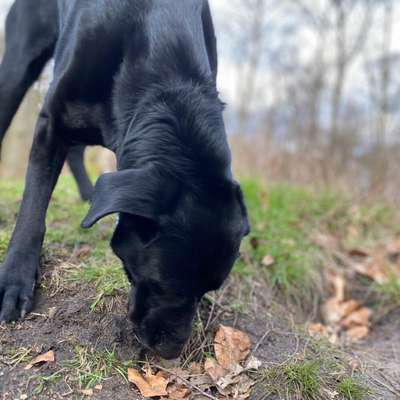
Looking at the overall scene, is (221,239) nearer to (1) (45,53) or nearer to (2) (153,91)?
(2) (153,91)

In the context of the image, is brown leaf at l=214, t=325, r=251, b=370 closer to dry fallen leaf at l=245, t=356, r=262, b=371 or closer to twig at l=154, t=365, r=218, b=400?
dry fallen leaf at l=245, t=356, r=262, b=371

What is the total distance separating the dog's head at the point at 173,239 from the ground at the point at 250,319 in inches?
13.7

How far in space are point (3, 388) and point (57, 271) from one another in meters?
0.79

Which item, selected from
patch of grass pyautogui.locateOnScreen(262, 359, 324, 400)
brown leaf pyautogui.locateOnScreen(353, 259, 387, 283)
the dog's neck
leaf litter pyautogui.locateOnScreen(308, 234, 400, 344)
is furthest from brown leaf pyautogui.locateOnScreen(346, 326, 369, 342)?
the dog's neck

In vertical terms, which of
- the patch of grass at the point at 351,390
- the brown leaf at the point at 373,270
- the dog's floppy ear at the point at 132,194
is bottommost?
the brown leaf at the point at 373,270

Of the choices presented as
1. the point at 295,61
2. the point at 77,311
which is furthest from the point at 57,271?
the point at 295,61

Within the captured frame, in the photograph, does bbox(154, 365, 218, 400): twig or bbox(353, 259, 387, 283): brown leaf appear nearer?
bbox(154, 365, 218, 400): twig

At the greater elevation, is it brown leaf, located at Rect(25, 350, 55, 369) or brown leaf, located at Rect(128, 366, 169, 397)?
brown leaf, located at Rect(25, 350, 55, 369)

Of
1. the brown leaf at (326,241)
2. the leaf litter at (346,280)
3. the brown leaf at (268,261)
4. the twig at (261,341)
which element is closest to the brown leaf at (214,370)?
the twig at (261,341)

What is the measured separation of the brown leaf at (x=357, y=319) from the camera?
400 cm

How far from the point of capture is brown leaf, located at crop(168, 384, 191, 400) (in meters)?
2.25

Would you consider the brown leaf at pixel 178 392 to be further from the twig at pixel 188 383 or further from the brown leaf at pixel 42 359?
the brown leaf at pixel 42 359

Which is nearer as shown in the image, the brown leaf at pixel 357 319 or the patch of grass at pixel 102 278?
the patch of grass at pixel 102 278

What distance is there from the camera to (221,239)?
2082mm
